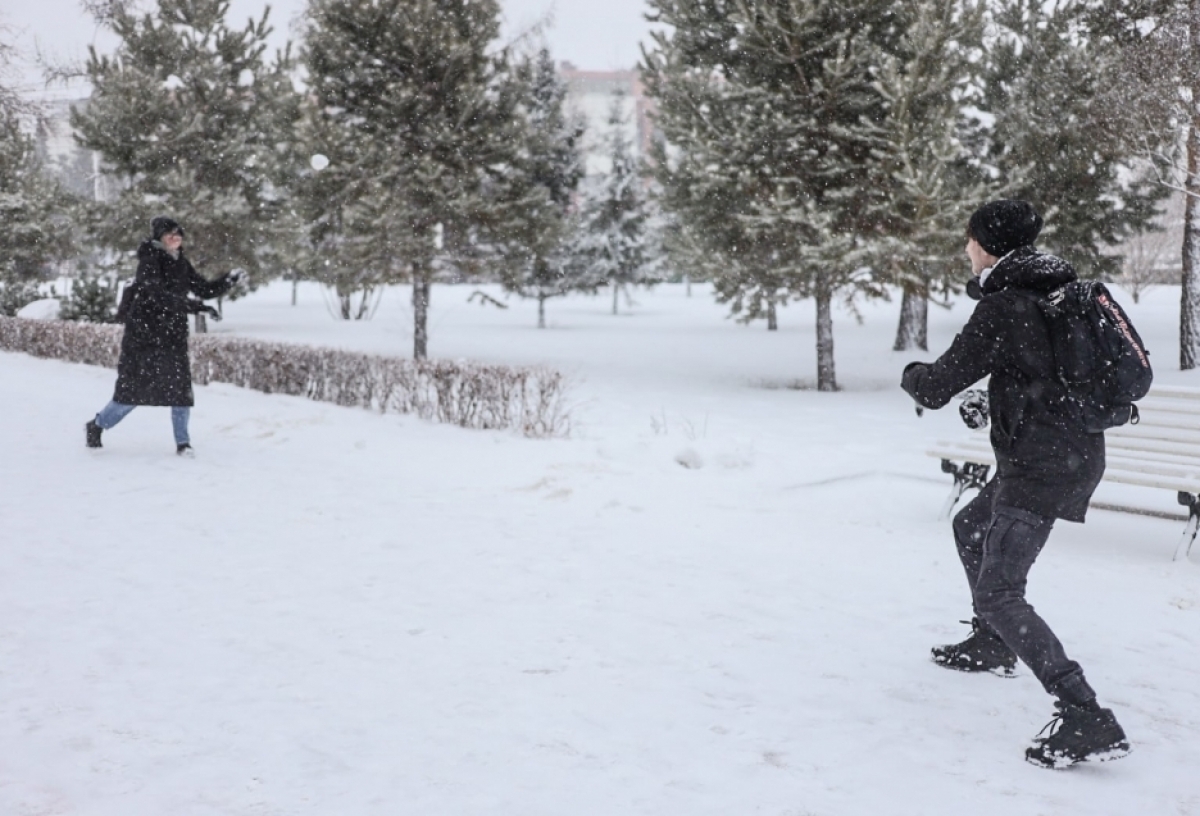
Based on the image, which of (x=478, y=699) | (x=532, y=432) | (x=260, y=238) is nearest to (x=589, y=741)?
(x=478, y=699)

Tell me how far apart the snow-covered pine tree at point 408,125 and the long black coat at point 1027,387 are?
45.8 ft

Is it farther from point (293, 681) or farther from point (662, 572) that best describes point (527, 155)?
point (293, 681)

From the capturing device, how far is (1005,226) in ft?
11.0

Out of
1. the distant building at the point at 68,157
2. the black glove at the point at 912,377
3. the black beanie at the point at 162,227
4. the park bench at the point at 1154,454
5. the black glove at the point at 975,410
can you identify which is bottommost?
the park bench at the point at 1154,454

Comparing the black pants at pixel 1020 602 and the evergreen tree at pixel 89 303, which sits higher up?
the evergreen tree at pixel 89 303

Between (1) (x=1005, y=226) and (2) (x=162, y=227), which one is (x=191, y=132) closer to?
(2) (x=162, y=227)

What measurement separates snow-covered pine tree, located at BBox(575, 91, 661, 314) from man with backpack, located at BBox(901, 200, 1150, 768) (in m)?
35.1

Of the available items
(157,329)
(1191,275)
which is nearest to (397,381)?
(157,329)

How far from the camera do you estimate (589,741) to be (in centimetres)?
339

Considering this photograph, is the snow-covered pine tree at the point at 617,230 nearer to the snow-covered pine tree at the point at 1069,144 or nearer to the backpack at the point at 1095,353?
the snow-covered pine tree at the point at 1069,144

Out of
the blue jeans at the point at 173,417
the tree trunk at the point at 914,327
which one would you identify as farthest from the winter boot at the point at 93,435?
the tree trunk at the point at 914,327

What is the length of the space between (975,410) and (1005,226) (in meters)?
0.66

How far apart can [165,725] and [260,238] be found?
2277 cm

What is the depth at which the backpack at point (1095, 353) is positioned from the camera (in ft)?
9.99
